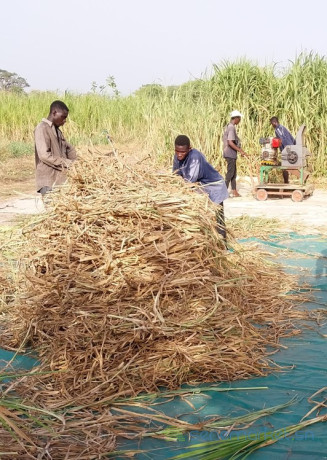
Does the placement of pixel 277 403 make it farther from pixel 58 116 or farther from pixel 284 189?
pixel 284 189


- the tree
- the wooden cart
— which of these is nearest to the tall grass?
the wooden cart

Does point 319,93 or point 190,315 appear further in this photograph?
point 319,93

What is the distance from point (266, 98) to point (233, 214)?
4.81 meters

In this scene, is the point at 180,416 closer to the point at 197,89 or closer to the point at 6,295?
the point at 6,295

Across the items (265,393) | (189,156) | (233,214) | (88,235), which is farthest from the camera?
(233,214)

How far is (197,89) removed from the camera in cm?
1329

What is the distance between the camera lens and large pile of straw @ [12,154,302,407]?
123 inches

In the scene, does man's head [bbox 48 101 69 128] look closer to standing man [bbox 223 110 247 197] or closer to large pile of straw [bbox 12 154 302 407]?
large pile of straw [bbox 12 154 302 407]

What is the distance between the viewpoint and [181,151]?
4.88 meters

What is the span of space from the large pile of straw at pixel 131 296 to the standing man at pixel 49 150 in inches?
45.3

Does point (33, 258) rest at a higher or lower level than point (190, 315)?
higher

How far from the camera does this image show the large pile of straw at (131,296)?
311 centimetres

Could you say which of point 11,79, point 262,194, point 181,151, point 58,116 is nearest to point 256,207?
point 262,194

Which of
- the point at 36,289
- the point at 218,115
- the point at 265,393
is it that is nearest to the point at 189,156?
the point at 36,289
